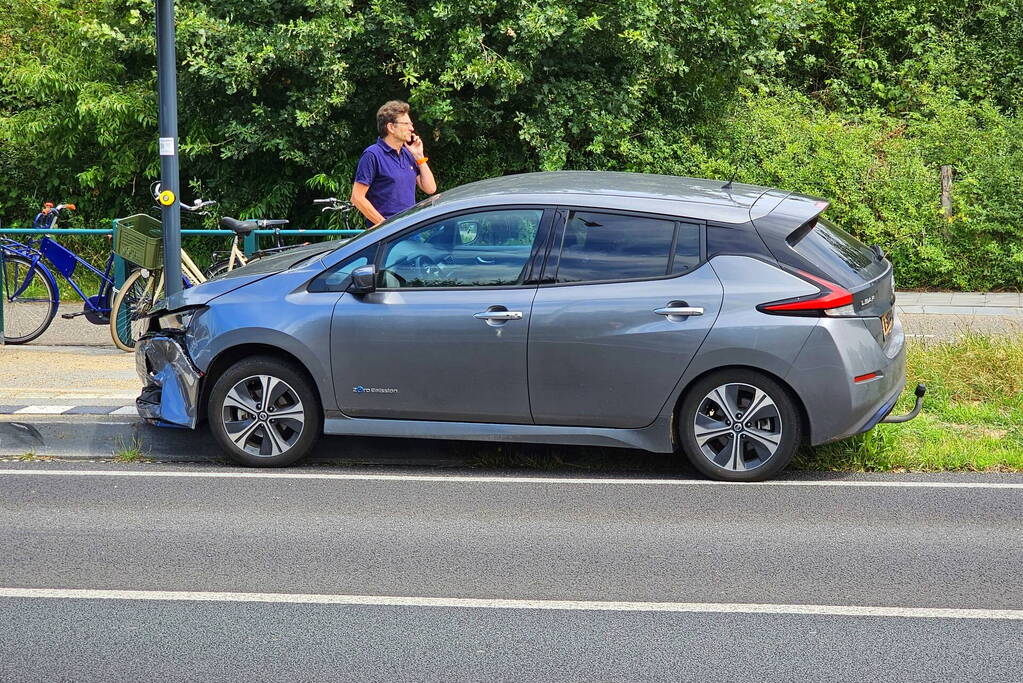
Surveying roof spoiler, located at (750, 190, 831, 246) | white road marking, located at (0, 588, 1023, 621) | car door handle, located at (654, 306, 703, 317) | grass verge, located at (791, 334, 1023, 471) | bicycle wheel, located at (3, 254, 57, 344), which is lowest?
white road marking, located at (0, 588, 1023, 621)

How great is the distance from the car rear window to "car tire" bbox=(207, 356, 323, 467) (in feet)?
9.32

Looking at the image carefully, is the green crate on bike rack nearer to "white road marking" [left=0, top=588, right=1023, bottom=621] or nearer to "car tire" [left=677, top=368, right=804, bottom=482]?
"car tire" [left=677, top=368, right=804, bottom=482]

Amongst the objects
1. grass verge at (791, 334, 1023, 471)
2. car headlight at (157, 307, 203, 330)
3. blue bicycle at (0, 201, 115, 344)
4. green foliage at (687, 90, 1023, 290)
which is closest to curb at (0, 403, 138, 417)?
car headlight at (157, 307, 203, 330)

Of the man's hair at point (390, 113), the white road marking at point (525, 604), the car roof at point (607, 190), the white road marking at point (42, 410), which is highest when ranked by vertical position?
the man's hair at point (390, 113)

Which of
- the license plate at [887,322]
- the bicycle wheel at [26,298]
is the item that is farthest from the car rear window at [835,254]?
the bicycle wheel at [26,298]

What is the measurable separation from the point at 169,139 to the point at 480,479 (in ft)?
11.1

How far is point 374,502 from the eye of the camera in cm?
684

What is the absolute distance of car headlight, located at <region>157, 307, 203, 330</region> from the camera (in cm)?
768

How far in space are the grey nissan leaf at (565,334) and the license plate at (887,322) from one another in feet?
0.05

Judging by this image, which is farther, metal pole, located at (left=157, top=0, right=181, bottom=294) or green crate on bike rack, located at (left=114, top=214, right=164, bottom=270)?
green crate on bike rack, located at (left=114, top=214, right=164, bottom=270)

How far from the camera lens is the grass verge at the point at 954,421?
24.9 ft

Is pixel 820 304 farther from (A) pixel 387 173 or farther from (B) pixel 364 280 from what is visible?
(A) pixel 387 173

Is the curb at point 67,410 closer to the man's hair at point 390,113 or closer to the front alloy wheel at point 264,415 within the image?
the front alloy wheel at point 264,415

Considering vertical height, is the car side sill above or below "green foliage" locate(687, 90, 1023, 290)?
below
